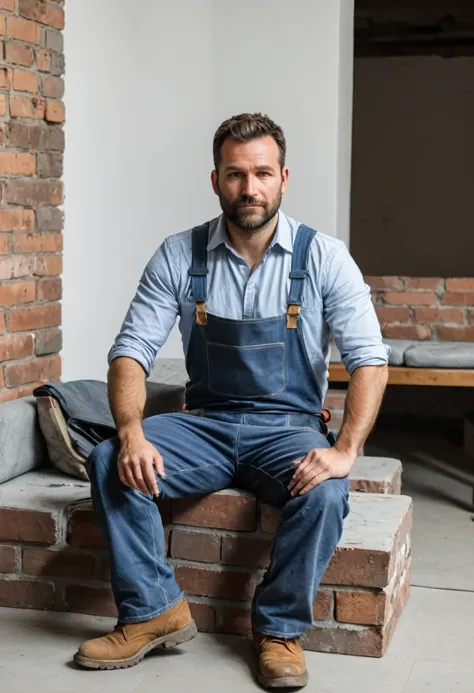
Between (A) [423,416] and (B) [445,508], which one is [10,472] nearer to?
(B) [445,508]

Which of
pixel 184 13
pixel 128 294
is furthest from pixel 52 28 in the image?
pixel 128 294

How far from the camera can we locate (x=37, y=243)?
3473 mm

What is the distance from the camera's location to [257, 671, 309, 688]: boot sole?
234 centimetres

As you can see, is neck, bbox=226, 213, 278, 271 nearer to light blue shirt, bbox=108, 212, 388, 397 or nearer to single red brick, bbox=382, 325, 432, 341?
light blue shirt, bbox=108, 212, 388, 397

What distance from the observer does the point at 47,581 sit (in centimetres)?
284

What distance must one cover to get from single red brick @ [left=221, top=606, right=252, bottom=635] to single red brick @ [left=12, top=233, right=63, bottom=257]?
141cm

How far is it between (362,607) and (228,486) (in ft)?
1.55

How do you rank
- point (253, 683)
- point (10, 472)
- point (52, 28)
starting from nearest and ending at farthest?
1. point (253, 683)
2. point (10, 472)
3. point (52, 28)

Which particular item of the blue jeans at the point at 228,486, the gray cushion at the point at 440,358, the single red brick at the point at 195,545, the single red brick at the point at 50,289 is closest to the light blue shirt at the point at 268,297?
the blue jeans at the point at 228,486

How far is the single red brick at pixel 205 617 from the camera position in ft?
8.91

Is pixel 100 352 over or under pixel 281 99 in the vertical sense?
under

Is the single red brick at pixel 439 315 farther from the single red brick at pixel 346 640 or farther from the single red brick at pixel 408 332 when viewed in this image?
the single red brick at pixel 346 640

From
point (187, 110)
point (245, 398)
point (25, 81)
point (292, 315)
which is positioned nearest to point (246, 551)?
point (245, 398)

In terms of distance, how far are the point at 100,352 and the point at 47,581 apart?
1.29 meters
